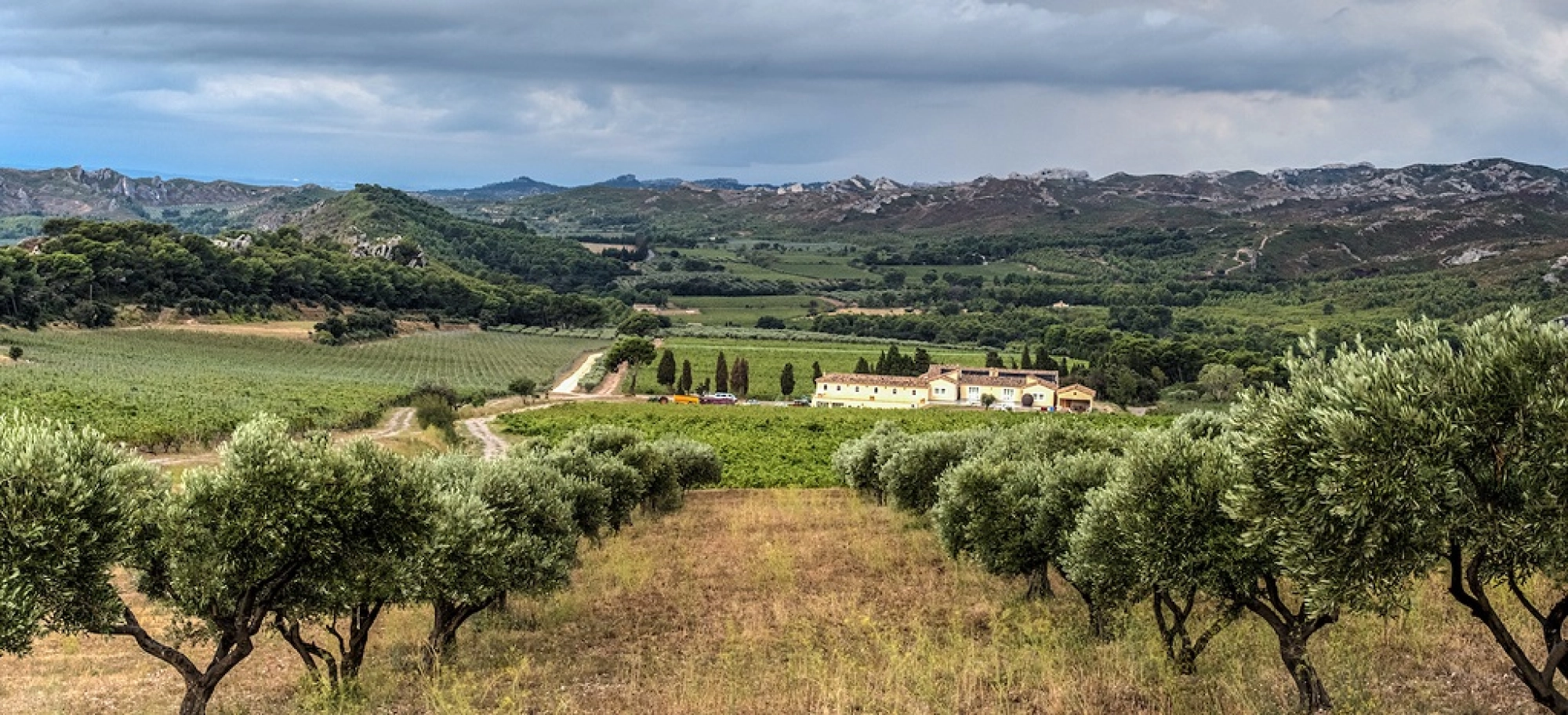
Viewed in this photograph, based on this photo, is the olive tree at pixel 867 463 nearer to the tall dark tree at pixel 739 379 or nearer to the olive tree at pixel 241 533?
the olive tree at pixel 241 533

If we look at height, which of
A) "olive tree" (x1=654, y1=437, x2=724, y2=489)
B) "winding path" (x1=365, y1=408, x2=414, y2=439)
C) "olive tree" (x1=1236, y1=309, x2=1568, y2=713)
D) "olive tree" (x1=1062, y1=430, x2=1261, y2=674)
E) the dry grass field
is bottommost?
"winding path" (x1=365, y1=408, x2=414, y2=439)

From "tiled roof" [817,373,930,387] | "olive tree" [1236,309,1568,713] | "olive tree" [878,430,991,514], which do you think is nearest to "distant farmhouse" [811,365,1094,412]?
"tiled roof" [817,373,930,387]

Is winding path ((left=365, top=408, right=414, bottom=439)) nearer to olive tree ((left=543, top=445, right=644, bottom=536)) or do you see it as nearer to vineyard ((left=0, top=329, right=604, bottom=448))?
vineyard ((left=0, top=329, right=604, bottom=448))

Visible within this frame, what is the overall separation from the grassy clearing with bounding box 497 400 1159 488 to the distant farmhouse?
10.7m

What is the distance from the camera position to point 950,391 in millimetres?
118250

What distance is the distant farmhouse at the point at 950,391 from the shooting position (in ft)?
380

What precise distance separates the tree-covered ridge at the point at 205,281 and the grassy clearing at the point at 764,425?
7650 centimetres

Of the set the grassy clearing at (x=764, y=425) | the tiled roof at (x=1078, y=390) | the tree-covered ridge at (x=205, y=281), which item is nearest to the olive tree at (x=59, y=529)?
the grassy clearing at (x=764, y=425)

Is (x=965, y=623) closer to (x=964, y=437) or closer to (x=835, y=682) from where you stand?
(x=835, y=682)

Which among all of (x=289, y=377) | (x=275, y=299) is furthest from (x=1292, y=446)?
(x=275, y=299)

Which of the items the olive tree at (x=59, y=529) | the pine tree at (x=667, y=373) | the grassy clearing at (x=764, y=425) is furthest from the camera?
the pine tree at (x=667, y=373)

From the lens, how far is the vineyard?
60.7 metres

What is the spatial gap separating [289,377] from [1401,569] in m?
106

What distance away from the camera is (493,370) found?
12756 centimetres
